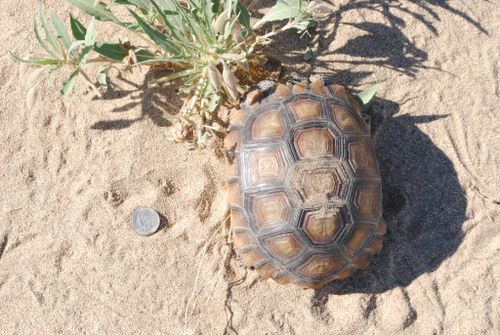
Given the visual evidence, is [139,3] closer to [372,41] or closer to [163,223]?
[163,223]

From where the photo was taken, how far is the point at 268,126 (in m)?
3.60

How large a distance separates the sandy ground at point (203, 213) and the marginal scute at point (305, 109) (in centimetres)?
69

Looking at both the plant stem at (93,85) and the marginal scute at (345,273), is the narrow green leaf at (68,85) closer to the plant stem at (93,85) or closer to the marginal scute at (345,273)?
the plant stem at (93,85)

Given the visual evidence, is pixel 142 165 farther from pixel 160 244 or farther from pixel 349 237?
pixel 349 237

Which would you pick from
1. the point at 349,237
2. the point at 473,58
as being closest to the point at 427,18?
the point at 473,58

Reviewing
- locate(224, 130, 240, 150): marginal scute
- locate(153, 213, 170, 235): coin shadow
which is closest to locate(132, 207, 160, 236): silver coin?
locate(153, 213, 170, 235): coin shadow

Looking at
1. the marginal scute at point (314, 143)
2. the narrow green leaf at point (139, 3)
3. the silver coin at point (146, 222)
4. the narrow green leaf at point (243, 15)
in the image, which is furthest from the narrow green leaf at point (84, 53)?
the marginal scute at point (314, 143)

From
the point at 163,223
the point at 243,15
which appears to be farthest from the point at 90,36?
the point at 163,223

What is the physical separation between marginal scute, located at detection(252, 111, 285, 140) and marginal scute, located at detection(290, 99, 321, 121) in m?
0.11

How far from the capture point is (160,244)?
4.03 meters

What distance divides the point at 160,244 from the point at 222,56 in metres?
1.47

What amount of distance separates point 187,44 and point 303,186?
4.13 feet

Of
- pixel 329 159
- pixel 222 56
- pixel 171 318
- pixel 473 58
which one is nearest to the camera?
pixel 329 159

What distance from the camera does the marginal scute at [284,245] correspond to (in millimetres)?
3480
